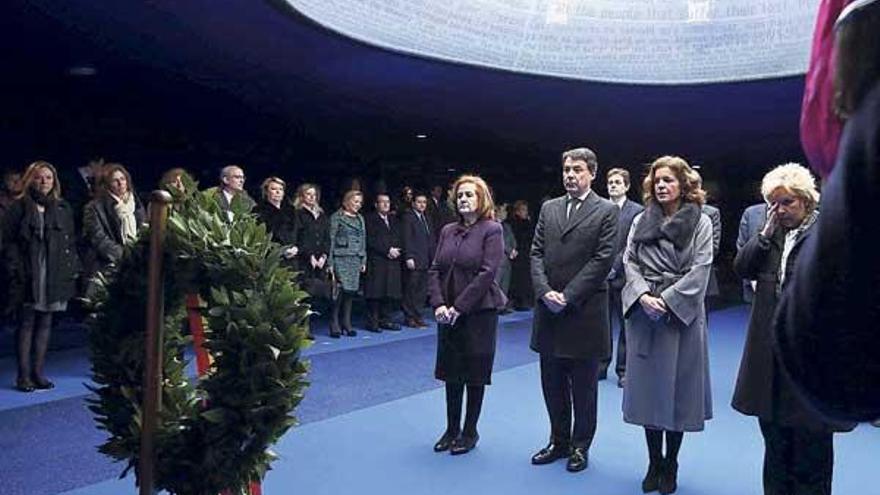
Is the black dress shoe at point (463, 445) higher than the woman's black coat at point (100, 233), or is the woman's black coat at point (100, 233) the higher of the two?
the woman's black coat at point (100, 233)

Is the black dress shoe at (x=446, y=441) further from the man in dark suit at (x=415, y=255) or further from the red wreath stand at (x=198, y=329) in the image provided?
the man in dark suit at (x=415, y=255)

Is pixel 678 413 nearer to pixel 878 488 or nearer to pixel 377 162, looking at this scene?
pixel 878 488

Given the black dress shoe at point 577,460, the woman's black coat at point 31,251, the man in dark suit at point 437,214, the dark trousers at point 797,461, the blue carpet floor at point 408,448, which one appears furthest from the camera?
the man in dark suit at point 437,214

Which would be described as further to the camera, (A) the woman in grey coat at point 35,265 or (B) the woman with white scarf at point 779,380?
(A) the woman in grey coat at point 35,265

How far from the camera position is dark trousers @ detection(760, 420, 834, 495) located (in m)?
2.92

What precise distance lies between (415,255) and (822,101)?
8.59 metres

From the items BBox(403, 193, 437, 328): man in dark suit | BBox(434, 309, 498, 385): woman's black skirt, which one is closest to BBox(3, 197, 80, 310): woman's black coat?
BBox(434, 309, 498, 385): woman's black skirt

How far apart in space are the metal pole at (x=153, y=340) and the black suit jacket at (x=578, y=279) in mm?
2373

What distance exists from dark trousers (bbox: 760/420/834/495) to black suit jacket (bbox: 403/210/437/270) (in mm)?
6485

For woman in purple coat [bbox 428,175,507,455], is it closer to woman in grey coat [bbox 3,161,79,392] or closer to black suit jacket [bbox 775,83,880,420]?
woman in grey coat [bbox 3,161,79,392]

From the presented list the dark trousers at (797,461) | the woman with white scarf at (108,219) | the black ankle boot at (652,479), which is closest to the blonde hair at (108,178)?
the woman with white scarf at (108,219)

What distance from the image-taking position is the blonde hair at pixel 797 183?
2.96 m

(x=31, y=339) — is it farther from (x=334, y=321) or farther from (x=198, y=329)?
(x=198, y=329)

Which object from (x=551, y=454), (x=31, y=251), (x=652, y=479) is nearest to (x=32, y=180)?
(x=31, y=251)
